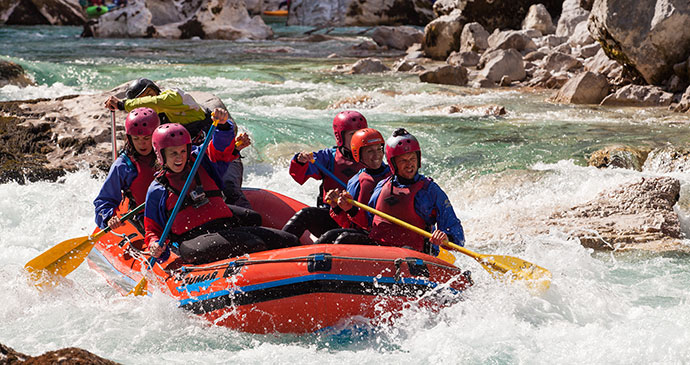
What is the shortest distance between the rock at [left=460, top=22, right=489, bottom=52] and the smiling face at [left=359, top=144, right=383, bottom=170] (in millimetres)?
13168

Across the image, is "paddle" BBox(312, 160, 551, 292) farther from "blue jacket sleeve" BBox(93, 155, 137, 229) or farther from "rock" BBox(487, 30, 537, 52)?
"rock" BBox(487, 30, 537, 52)

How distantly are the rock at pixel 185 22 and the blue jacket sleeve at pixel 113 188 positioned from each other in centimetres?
2143

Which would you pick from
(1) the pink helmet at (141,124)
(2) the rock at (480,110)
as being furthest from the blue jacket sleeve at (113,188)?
(2) the rock at (480,110)

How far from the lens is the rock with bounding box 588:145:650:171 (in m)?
8.30

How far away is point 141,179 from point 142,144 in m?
0.26

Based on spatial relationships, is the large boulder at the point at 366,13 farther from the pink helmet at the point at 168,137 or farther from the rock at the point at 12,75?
the pink helmet at the point at 168,137

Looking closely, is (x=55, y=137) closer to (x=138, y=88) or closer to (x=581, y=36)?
(x=138, y=88)

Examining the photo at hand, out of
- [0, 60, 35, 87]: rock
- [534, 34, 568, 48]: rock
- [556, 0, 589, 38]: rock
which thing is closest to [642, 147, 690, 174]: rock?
[534, 34, 568, 48]: rock

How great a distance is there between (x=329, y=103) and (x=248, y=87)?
2.71 metres

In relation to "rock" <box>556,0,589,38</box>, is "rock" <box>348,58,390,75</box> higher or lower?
lower

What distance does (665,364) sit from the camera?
4129 mm

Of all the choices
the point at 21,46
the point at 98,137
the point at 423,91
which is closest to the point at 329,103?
the point at 423,91

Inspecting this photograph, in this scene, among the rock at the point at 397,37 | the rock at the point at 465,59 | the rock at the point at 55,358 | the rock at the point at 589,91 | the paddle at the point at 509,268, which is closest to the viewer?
the rock at the point at 55,358

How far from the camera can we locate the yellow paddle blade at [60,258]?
5.48 m
